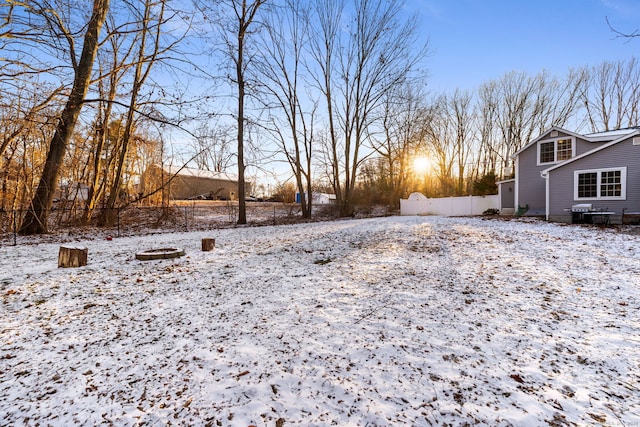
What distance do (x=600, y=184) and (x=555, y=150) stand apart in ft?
11.2

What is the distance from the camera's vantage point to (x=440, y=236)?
326 inches

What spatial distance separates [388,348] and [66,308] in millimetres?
3932

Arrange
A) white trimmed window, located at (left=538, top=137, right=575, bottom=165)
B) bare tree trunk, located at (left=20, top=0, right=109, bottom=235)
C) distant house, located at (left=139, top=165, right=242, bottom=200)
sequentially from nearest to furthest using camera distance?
1. bare tree trunk, located at (left=20, top=0, right=109, bottom=235)
2. white trimmed window, located at (left=538, top=137, right=575, bottom=165)
3. distant house, located at (left=139, top=165, right=242, bottom=200)

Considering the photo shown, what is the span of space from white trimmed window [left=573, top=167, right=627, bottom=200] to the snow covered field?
8.49 meters

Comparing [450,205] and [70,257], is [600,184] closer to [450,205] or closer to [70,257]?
[450,205]

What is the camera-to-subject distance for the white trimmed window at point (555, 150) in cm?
1408

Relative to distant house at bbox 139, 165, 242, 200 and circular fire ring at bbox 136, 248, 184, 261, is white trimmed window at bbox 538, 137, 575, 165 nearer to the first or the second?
circular fire ring at bbox 136, 248, 184, 261

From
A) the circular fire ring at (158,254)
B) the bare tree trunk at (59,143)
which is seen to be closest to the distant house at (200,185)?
the bare tree trunk at (59,143)

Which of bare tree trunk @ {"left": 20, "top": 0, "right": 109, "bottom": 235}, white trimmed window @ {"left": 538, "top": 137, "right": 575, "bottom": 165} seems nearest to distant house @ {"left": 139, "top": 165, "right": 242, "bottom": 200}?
bare tree trunk @ {"left": 20, "top": 0, "right": 109, "bottom": 235}

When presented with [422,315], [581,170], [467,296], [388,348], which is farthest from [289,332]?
[581,170]

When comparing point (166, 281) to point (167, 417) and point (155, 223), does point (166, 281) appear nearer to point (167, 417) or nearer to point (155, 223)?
point (167, 417)

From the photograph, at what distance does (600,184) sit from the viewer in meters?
11.6

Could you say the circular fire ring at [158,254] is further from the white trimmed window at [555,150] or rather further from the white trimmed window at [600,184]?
the white trimmed window at [555,150]

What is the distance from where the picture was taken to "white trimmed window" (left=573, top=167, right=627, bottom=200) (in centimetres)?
1116
